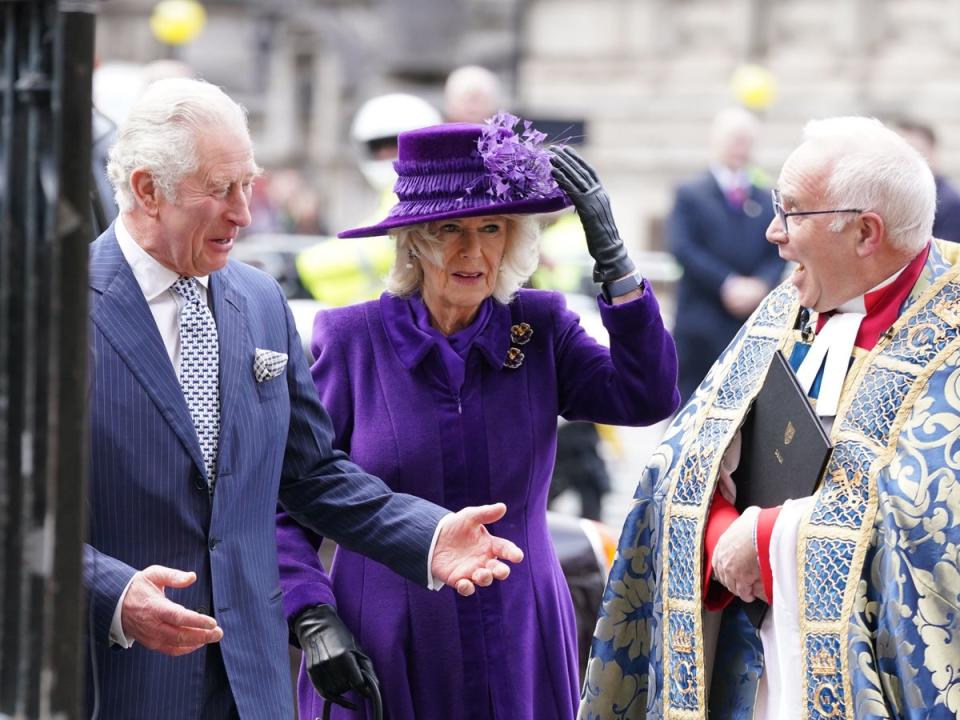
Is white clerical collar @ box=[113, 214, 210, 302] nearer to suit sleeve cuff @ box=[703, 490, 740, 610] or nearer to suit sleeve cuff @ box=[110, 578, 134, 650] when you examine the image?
suit sleeve cuff @ box=[110, 578, 134, 650]

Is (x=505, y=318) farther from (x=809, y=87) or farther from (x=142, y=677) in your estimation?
(x=809, y=87)

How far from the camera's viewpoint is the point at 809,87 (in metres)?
21.3

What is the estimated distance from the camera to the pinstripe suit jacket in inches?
126

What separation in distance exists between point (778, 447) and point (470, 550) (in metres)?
0.65

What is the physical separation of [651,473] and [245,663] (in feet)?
3.21

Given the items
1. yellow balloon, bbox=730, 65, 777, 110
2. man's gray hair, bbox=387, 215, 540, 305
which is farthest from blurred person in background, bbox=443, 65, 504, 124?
yellow balloon, bbox=730, 65, 777, 110

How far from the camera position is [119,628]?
3.07m

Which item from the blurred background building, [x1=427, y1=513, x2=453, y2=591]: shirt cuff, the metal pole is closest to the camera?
the metal pole

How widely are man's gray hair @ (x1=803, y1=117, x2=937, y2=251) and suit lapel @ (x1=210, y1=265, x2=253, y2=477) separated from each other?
1.18 metres

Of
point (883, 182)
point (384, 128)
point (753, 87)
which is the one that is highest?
point (753, 87)

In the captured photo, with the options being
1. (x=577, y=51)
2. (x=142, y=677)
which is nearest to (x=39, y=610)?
(x=142, y=677)

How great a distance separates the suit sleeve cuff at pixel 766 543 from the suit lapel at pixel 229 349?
1.04m

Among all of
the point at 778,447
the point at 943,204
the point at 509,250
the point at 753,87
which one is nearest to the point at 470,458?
the point at 509,250

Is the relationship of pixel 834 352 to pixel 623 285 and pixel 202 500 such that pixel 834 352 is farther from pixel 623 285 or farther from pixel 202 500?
pixel 202 500
